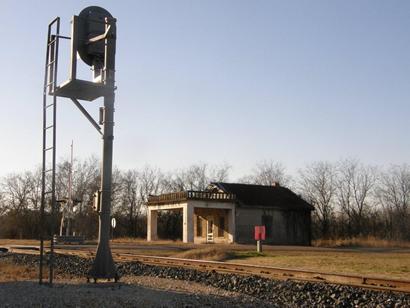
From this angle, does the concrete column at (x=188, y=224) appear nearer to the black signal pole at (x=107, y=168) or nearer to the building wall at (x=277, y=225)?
the building wall at (x=277, y=225)

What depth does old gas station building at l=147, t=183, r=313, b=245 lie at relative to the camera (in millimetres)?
46594

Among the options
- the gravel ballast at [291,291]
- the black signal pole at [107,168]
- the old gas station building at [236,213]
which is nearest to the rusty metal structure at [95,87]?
the black signal pole at [107,168]

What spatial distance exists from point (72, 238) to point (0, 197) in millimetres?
48785

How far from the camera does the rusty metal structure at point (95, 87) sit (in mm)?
11938

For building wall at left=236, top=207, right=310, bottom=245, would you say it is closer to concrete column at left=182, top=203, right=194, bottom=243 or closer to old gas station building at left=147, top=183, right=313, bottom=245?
old gas station building at left=147, top=183, right=313, bottom=245

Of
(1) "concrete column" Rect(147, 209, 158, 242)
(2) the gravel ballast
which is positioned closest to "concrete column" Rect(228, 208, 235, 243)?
(1) "concrete column" Rect(147, 209, 158, 242)

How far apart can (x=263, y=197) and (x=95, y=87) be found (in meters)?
41.2

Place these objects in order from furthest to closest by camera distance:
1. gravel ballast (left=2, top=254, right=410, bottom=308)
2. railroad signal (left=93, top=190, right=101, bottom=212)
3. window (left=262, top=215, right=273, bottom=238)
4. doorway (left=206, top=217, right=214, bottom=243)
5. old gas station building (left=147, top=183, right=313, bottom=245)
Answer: doorway (left=206, top=217, right=214, bottom=243) < window (left=262, top=215, right=273, bottom=238) < old gas station building (left=147, top=183, right=313, bottom=245) < railroad signal (left=93, top=190, right=101, bottom=212) < gravel ballast (left=2, top=254, right=410, bottom=308)

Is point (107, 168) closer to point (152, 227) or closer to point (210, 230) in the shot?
point (152, 227)

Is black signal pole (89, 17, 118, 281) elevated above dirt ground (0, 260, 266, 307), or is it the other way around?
black signal pole (89, 17, 118, 281)

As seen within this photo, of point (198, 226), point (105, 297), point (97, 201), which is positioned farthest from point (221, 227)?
point (105, 297)

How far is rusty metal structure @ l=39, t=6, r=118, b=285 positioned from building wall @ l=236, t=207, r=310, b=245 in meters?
35.9

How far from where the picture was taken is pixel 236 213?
1885 inches

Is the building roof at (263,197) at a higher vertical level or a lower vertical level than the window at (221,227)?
higher
